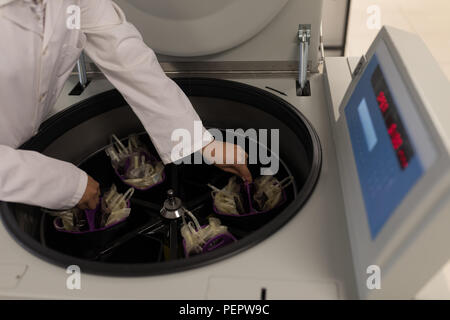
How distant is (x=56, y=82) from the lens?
1215mm

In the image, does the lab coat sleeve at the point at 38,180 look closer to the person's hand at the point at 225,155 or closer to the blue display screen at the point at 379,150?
the person's hand at the point at 225,155

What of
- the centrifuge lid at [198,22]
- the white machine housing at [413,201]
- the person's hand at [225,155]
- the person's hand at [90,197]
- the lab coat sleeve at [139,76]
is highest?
the centrifuge lid at [198,22]

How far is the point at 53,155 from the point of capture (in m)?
1.35

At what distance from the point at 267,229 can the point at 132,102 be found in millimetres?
606

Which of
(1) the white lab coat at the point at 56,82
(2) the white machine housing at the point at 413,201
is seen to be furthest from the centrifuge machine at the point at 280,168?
(1) the white lab coat at the point at 56,82

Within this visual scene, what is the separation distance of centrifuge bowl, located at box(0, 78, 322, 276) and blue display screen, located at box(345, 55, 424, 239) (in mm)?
190

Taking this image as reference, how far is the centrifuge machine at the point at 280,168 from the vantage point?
672 mm

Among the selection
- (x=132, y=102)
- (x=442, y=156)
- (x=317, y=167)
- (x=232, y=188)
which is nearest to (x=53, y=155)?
(x=132, y=102)

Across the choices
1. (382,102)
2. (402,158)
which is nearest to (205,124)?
(382,102)

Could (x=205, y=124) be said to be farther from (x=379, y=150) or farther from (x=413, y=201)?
(x=413, y=201)

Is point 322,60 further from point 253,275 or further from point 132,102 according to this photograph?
point 253,275

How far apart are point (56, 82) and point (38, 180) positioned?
35 centimetres

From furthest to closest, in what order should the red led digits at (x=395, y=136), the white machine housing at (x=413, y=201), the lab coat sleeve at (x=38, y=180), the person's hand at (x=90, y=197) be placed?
the person's hand at (x=90, y=197) → the lab coat sleeve at (x=38, y=180) → the red led digits at (x=395, y=136) → the white machine housing at (x=413, y=201)
